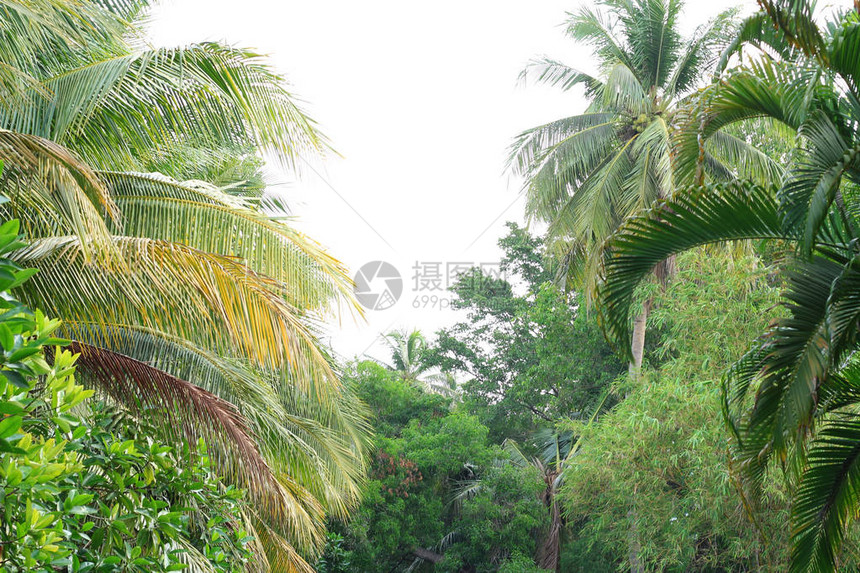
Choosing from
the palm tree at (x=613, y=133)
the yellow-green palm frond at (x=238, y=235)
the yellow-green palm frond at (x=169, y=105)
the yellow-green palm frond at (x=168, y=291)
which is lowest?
the yellow-green palm frond at (x=168, y=291)

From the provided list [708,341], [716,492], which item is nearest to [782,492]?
[716,492]

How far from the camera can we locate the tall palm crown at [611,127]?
11.9 meters

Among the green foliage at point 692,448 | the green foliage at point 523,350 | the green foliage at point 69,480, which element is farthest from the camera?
the green foliage at point 523,350

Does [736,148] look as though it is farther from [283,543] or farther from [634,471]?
[283,543]

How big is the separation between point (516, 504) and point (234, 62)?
12.9 meters

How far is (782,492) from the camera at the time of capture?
26.2 feet

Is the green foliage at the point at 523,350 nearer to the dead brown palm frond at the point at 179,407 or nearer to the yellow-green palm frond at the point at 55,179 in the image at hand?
the dead brown palm frond at the point at 179,407

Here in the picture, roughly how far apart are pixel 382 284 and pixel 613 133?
1011cm

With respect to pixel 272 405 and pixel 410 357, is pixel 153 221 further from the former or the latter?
pixel 410 357

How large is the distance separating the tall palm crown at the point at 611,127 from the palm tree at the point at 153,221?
8.18 m

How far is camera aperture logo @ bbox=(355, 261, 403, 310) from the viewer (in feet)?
71.1

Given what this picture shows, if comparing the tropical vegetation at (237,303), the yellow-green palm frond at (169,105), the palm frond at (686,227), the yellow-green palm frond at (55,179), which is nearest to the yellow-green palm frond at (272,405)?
the tropical vegetation at (237,303)

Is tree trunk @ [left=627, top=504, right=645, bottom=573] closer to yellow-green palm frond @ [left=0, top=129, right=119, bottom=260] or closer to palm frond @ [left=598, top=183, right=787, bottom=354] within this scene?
palm frond @ [left=598, top=183, right=787, bottom=354]

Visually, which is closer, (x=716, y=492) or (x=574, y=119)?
(x=716, y=492)
